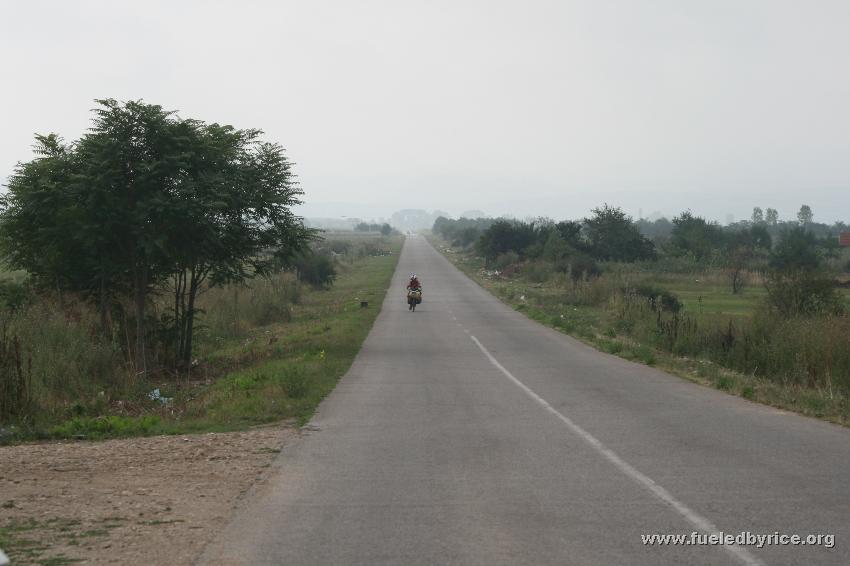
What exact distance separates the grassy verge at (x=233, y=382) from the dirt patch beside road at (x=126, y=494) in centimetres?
103

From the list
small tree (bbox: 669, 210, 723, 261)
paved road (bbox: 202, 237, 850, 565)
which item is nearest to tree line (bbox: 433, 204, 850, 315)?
small tree (bbox: 669, 210, 723, 261)

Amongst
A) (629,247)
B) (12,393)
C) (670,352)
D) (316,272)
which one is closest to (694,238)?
(629,247)

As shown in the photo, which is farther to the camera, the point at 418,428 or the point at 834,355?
the point at 834,355

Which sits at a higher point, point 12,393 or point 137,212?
point 137,212

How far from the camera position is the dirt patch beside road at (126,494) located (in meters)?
6.40

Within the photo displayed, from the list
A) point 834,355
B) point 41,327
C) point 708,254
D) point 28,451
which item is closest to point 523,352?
point 834,355

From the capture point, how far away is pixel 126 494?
26.7 ft

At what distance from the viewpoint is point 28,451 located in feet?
34.9

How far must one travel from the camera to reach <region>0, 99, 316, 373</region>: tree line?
18156 mm

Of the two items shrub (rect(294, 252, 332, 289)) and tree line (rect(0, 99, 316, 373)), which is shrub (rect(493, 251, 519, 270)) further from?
tree line (rect(0, 99, 316, 373))

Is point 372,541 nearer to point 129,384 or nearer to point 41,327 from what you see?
point 129,384

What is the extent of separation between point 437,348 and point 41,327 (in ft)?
32.9

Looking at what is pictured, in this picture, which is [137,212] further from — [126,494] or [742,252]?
[742,252]

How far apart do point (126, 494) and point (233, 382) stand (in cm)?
947
